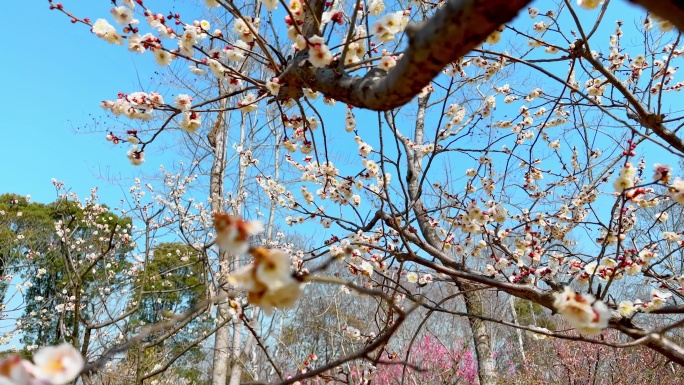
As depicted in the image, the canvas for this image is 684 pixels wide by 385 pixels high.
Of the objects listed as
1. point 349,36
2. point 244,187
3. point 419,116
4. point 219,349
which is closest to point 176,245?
point 244,187

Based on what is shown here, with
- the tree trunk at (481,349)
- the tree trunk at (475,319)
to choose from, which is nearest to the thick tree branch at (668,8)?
the tree trunk at (475,319)

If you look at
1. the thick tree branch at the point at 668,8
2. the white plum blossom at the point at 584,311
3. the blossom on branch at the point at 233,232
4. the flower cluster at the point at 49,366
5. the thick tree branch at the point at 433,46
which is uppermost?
the thick tree branch at the point at 433,46

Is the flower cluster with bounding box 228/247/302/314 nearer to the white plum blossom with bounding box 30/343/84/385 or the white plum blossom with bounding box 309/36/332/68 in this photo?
the white plum blossom with bounding box 30/343/84/385

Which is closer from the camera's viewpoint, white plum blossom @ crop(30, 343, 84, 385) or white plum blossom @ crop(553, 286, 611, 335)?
white plum blossom @ crop(30, 343, 84, 385)

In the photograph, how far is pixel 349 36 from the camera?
1234 millimetres

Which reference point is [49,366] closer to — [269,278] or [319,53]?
[269,278]

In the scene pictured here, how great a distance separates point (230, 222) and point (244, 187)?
7714mm

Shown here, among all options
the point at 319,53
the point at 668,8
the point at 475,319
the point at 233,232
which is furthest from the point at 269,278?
the point at 475,319

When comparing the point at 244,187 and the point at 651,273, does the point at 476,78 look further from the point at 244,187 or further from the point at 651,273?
the point at 244,187

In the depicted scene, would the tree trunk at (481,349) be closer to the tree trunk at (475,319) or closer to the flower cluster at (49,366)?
the tree trunk at (475,319)

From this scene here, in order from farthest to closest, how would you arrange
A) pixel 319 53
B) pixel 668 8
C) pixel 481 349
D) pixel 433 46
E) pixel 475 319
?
pixel 481 349 < pixel 475 319 < pixel 319 53 < pixel 433 46 < pixel 668 8

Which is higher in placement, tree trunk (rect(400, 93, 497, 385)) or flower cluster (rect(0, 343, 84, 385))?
tree trunk (rect(400, 93, 497, 385))

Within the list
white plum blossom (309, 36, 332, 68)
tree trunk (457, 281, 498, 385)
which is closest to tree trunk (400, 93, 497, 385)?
tree trunk (457, 281, 498, 385)

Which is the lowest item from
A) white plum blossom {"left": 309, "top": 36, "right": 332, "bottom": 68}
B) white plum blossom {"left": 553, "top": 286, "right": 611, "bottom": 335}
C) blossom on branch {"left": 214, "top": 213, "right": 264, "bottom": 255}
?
white plum blossom {"left": 553, "top": 286, "right": 611, "bottom": 335}
